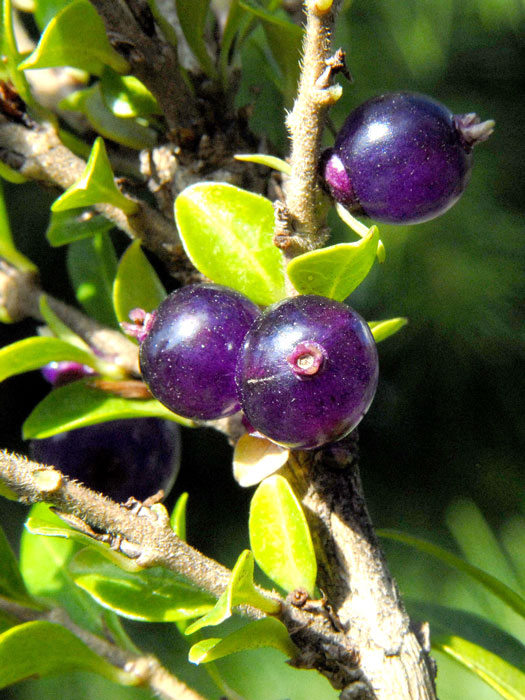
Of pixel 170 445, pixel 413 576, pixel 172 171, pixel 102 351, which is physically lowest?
pixel 413 576

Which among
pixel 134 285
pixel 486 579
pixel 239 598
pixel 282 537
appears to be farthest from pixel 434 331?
pixel 239 598

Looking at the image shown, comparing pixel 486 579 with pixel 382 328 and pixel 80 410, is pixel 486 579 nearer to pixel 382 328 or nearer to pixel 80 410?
pixel 382 328

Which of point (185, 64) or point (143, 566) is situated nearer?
point (143, 566)

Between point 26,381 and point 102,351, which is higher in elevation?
point 102,351

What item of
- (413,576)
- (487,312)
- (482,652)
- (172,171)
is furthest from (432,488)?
(172,171)

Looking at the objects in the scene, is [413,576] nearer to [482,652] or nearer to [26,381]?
[482,652]

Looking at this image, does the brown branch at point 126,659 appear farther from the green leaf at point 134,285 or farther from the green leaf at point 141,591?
the green leaf at point 134,285

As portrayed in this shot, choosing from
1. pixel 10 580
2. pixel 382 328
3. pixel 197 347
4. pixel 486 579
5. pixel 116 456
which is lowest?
pixel 486 579
